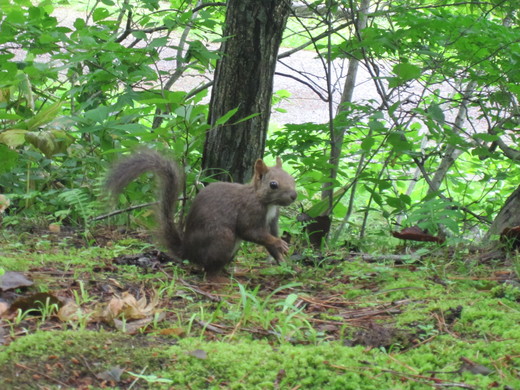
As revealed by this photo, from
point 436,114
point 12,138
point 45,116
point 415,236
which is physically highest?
point 436,114

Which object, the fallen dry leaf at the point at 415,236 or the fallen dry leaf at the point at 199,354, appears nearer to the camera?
the fallen dry leaf at the point at 199,354

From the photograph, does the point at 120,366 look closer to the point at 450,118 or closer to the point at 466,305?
the point at 466,305

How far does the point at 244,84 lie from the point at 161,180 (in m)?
0.97

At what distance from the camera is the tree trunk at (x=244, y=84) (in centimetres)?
388

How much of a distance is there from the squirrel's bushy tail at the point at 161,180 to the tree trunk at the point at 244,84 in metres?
0.61

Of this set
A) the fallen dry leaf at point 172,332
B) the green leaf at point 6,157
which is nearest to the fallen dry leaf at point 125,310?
the fallen dry leaf at point 172,332

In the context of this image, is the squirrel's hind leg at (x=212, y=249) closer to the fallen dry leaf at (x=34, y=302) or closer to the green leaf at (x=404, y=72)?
the fallen dry leaf at (x=34, y=302)

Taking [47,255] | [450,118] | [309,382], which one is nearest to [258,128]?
[47,255]

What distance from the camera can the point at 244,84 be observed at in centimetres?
397

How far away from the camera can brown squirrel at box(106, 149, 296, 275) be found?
3230 millimetres

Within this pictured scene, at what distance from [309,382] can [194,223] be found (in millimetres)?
1778

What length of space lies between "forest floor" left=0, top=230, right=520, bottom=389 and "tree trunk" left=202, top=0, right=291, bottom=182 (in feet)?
3.05

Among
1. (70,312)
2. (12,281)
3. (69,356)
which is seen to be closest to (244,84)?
(12,281)

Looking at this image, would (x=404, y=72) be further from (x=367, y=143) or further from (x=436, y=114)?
(x=367, y=143)
